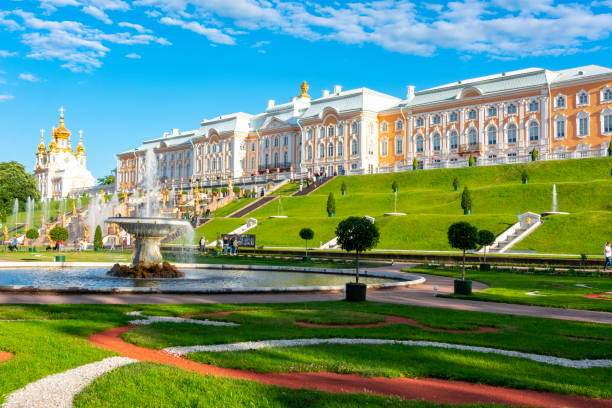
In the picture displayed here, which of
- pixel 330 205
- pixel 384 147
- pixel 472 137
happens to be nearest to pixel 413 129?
pixel 384 147

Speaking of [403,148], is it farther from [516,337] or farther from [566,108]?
[516,337]

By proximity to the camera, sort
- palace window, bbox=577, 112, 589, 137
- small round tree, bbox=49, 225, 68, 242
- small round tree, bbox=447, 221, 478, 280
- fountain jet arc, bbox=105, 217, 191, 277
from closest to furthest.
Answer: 1. small round tree, bbox=447, 221, 478, 280
2. fountain jet arc, bbox=105, 217, 191, 277
3. small round tree, bbox=49, 225, 68, 242
4. palace window, bbox=577, 112, 589, 137

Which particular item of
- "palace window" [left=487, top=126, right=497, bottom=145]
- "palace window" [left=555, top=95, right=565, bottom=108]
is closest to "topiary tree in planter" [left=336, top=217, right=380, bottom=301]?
"palace window" [left=555, top=95, right=565, bottom=108]

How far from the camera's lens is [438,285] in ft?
58.0

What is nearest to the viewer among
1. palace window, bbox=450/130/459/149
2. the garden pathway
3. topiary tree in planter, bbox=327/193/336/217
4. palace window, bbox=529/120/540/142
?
the garden pathway

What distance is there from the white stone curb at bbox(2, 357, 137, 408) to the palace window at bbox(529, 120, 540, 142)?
5852 centimetres

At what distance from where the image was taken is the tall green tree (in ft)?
271

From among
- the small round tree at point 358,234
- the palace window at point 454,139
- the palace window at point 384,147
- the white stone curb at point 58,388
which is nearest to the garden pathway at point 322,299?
the small round tree at point 358,234

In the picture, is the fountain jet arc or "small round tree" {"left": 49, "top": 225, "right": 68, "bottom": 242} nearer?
the fountain jet arc

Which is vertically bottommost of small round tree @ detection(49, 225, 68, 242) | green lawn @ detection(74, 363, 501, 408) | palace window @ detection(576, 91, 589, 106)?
green lawn @ detection(74, 363, 501, 408)

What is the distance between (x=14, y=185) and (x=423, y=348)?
88953 millimetres

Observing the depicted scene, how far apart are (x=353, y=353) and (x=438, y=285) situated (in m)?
11.3

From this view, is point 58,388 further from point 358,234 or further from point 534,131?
point 534,131

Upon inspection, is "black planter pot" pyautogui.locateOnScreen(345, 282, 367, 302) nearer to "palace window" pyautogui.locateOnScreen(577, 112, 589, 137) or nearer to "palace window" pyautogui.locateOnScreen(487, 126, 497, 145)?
"palace window" pyautogui.locateOnScreen(577, 112, 589, 137)
